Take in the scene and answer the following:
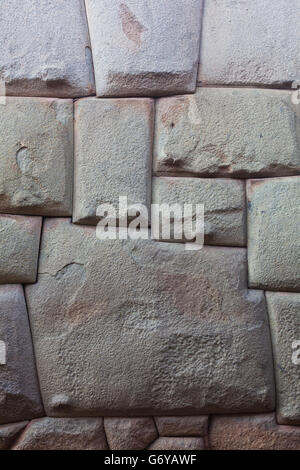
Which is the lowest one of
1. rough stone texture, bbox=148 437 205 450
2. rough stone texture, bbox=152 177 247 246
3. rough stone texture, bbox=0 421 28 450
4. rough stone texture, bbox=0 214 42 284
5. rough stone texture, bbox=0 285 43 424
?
rough stone texture, bbox=148 437 205 450

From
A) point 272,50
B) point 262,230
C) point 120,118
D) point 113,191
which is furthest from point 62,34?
point 262,230

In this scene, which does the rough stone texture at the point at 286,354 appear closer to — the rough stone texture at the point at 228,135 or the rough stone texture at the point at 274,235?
the rough stone texture at the point at 274,235

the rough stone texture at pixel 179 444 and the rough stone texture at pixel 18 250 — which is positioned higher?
the rough stone texture at pixel 18 250

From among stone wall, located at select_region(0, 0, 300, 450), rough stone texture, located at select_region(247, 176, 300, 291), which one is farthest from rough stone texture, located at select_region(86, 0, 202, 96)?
rough stone texture, located at select_region(247, 176, 300, 291)

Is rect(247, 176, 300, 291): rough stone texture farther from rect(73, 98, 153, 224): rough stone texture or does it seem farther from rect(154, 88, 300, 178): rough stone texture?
rect(73, 98, 153, 224): rough stone texture

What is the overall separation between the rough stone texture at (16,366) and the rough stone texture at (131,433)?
20 cm

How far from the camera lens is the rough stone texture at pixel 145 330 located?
52.9 inches

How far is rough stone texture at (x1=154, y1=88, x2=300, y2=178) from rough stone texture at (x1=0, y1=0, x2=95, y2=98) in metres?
0.26

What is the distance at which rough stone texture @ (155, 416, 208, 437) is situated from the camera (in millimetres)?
1361

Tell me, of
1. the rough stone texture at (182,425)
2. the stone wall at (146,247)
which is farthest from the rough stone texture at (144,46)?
the rough stone texture at (182,425)

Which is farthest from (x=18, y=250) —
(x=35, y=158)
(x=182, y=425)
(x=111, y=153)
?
(x=182, y=425)

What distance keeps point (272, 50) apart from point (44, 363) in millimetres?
1060

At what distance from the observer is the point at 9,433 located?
53.6 inches

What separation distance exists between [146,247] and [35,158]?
1.26ft
